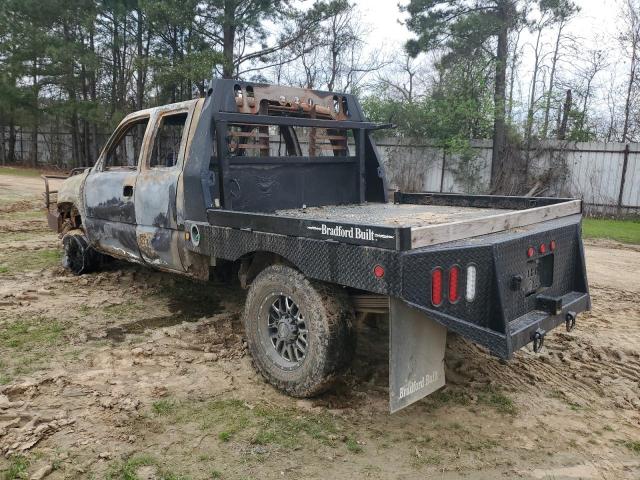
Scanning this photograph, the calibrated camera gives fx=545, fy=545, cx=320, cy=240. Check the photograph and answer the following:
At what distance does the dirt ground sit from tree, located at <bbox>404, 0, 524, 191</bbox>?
37.6 ft

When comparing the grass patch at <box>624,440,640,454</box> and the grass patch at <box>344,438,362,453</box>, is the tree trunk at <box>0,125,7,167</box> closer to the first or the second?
the grass patch at <box>344,438,362,453</box>

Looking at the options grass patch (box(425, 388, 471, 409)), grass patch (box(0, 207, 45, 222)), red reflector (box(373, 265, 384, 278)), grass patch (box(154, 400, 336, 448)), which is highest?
red reflector (box(373, 265, 384, 278))

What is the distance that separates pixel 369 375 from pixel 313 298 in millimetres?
980

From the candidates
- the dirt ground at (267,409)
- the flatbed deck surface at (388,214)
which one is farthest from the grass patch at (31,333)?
the flatbed deck surface at (388,214)

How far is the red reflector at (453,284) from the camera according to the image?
10.2 ft

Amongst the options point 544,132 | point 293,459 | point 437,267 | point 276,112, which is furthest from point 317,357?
point 544,132

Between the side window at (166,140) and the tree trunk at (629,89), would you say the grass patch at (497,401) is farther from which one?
the tree trunk at (629,89)

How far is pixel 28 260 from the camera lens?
25.3 ft

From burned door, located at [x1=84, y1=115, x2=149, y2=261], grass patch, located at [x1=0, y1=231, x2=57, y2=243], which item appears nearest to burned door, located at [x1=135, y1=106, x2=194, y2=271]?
burned door, located at [x1=84, y1=115, x2=149, y2=261]

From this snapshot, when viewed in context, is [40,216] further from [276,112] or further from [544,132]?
[544,132]

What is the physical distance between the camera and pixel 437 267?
3.05 meters

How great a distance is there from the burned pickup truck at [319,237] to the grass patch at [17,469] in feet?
5.12

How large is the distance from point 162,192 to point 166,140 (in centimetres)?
61

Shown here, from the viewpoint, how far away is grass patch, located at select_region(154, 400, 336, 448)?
323 centimetres
